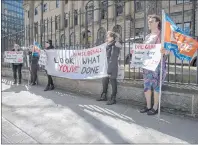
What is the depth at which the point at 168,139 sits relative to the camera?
329 cm

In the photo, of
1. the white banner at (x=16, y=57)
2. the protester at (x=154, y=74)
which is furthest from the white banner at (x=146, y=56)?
the white banner at (x=16, y=57)

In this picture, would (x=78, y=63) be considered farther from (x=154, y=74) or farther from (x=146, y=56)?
(x=154, y=74)

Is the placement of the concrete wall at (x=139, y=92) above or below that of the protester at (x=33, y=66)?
below

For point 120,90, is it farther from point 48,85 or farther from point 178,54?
point 48,85

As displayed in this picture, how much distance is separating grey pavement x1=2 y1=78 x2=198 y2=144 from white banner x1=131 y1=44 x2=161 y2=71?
1011 millimetres

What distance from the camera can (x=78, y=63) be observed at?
6.25 metres

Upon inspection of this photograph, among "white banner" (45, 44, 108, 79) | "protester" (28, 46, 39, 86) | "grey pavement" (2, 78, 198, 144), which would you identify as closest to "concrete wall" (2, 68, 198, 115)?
"grey pavement" (2, 78, 198, 144)

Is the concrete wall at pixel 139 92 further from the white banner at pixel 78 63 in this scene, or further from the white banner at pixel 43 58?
the white banner at pixel 43 58

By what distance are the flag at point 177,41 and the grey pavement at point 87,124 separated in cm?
125

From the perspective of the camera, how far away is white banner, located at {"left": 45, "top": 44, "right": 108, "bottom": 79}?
552 centimetres

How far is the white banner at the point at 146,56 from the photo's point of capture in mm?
4285

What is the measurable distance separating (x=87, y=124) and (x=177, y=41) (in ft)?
7.37

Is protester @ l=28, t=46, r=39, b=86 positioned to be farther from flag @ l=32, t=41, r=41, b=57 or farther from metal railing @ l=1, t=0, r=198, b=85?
metal railing @ l=1, t=0, r=198, b=85

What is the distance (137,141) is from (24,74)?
7459 mm
